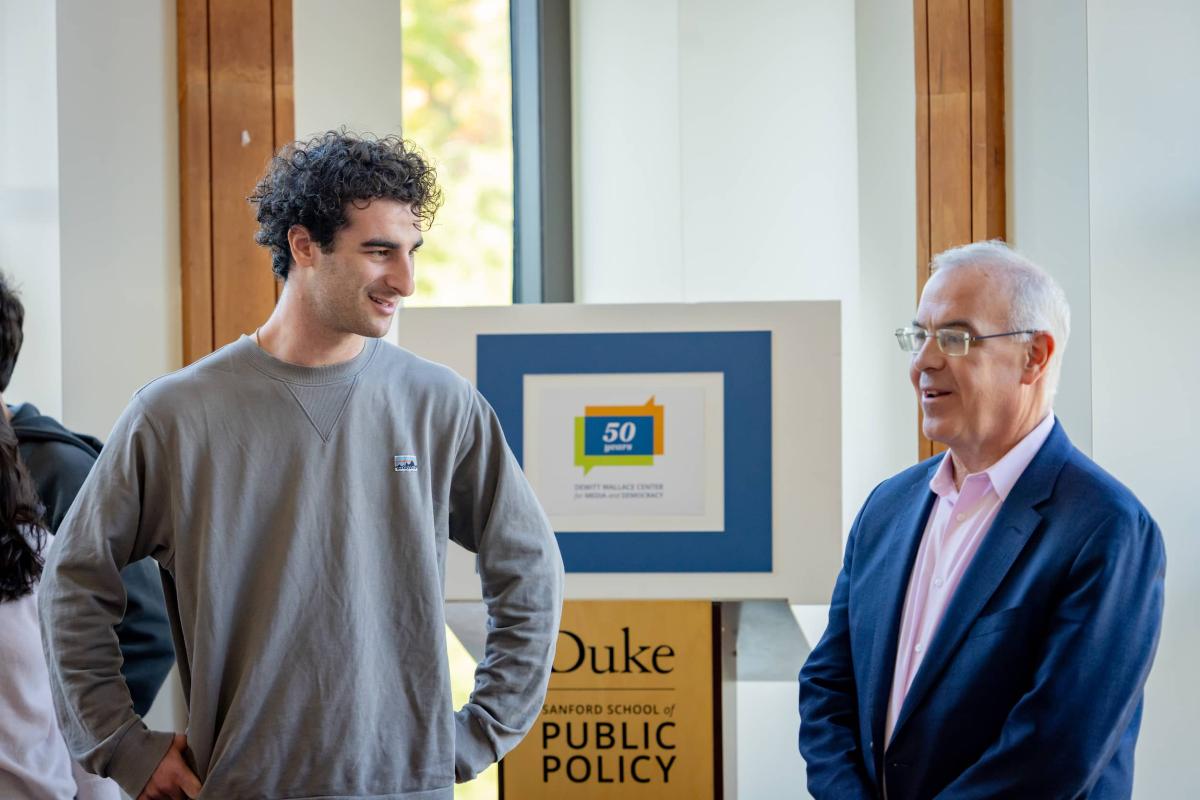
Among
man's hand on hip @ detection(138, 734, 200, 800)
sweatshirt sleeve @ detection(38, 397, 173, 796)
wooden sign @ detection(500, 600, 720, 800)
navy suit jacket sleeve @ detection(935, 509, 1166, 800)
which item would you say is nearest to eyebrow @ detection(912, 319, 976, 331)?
navy suit jacket sleeve @ detection(935, 509, 1166, 800)

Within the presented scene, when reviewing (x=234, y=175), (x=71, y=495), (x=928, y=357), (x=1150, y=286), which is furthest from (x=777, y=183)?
(x=71, y=495)

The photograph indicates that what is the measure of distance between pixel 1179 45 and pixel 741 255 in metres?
1.34

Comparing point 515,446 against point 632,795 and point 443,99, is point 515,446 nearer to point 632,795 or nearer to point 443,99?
point 632,795

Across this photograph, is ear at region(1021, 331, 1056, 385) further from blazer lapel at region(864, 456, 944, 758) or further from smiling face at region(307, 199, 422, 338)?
smiling face at region(307, 199, 422, 338)

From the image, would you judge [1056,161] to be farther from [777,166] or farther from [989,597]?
[989,597]

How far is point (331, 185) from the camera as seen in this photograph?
6.08 ft

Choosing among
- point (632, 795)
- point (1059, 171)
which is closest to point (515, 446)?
point (632, 795)

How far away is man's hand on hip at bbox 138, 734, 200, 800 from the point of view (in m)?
1.77

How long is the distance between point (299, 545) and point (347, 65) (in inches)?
76.1

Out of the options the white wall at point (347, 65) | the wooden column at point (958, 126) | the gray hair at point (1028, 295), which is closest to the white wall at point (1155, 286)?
the wooden column at point (958, 126)

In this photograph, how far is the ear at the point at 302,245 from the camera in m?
1.88

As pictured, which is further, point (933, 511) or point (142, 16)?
point (142, 16)

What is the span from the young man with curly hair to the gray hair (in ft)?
2.95

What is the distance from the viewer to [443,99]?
4.17 metres
